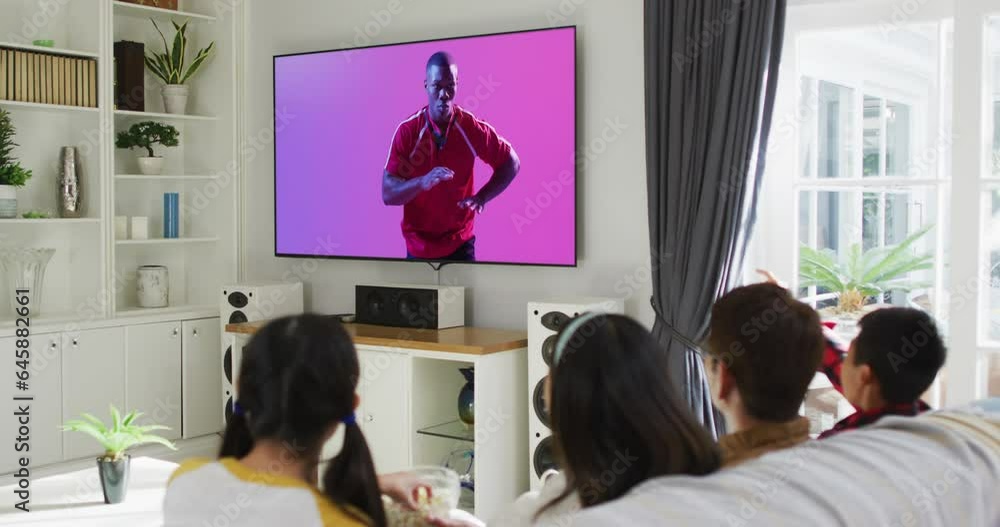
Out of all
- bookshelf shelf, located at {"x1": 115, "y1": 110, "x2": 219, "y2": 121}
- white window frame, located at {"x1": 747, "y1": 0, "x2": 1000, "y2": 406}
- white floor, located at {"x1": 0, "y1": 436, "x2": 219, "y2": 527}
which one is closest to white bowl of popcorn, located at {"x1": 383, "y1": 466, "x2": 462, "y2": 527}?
white floor, located at {"x1": 0, "y1": 436, "x2": 219, "y2": 527}

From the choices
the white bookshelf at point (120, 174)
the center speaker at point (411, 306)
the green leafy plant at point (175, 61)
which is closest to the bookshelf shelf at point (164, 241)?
the white bookshelf at point (120, 174)

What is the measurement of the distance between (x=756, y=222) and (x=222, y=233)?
302cm

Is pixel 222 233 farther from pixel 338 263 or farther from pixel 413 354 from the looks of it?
pixel 413 354

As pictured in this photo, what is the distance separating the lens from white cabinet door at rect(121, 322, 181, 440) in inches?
204

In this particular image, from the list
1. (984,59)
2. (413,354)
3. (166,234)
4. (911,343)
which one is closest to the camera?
(911,343)

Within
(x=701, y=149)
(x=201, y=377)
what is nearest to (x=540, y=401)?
(x=701, y=149)

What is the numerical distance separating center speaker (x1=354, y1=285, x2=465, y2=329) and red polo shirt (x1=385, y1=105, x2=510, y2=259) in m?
0.20

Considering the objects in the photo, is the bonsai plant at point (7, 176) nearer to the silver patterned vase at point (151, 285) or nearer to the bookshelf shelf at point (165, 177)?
the bookshelf shelf at point (165, 177)

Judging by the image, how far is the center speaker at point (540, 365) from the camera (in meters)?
4.16

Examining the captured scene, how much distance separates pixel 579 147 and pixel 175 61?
2.35m

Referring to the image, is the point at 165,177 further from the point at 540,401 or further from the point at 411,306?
the point at 540,401

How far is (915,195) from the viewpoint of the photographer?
150 inches

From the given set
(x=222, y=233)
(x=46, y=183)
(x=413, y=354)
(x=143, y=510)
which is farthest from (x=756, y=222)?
(x=46, y=183)

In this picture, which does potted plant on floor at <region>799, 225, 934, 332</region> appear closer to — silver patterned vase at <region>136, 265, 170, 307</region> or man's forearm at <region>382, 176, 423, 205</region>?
man's forearm at <region>382, 176, 423, 205</region>
